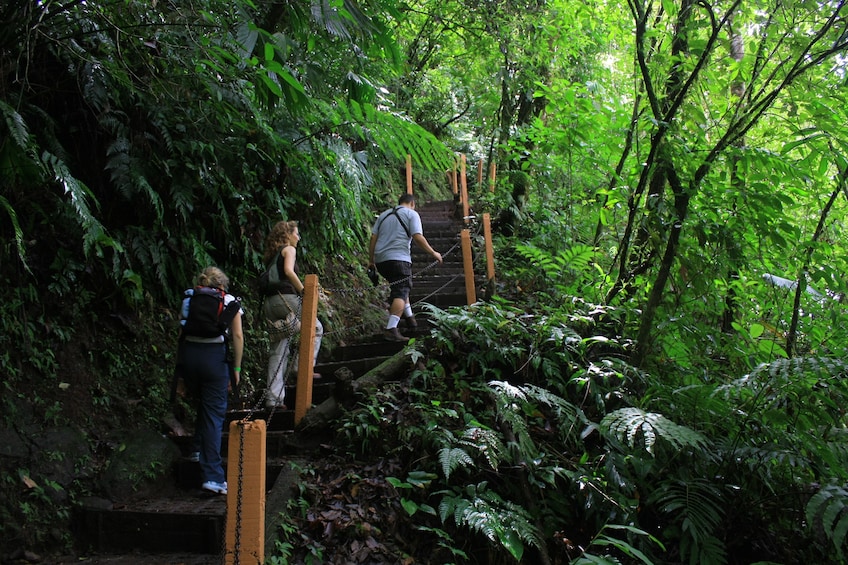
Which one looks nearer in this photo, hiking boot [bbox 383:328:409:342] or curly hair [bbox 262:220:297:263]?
curly hair [bbox 262:220:297:263]

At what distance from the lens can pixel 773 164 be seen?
14.0 ft

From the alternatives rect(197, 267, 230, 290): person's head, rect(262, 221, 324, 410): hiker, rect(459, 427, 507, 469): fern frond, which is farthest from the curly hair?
rect(459, 427, 507, 469): fern frond

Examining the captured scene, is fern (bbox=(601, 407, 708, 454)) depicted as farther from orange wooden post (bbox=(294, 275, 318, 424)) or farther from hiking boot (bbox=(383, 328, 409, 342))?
hiking boot (bbox=(383, 328, 409, 342))

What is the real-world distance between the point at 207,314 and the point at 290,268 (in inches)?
45.5

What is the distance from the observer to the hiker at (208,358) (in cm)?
426

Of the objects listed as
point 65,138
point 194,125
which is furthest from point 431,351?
point 65,138

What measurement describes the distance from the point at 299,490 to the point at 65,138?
375 cm

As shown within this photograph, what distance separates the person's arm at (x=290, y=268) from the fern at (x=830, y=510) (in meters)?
4.12

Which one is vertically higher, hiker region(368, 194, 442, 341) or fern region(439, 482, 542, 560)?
hiker region(368, 194, 442, 341)

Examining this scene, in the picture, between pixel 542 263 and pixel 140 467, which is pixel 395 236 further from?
pixel 140 467

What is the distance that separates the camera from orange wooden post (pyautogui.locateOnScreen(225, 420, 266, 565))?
88.0 inches

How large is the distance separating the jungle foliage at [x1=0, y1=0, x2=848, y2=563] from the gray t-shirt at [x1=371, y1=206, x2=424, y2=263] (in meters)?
1.03

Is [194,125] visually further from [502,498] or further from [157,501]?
[502,498]

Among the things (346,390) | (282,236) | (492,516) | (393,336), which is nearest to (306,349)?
(346,390)
